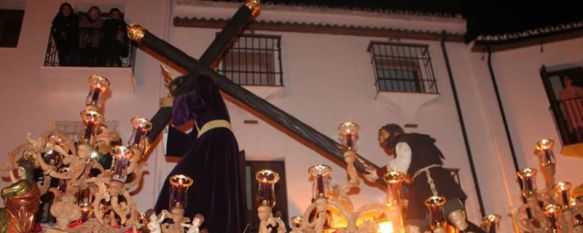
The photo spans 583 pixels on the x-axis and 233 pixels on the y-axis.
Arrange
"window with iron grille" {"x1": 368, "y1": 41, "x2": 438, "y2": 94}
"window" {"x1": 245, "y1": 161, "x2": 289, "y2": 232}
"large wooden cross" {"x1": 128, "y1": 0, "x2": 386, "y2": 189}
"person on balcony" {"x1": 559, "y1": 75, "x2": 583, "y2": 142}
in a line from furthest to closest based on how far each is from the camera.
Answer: "window with iron grille" {"x1": 368, "y1": 41, "x2": 438, "y2": 94}
"person on balcony" {"x1": 559, "y1": 75, "x2": 583, "y2": 142}
"window" {"x1": 245, "y1": 161, "x2": 289, "y2": 232}
"large wooden cross" {"x1": 128, "y1": 0, "x2": 386, "y2": 189}

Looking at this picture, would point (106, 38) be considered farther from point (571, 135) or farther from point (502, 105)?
point (571, 135)

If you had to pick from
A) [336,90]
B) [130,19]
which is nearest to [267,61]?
[336,90]

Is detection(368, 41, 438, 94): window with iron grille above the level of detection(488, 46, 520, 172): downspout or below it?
above

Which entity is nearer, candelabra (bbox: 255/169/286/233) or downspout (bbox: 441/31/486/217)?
candelabra (bbox: 255/169/286/233)

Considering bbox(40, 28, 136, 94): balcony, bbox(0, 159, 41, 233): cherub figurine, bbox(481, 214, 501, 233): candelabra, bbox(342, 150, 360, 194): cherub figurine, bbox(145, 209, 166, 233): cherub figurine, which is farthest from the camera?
bbox(40, 28, 136, 94): balcony

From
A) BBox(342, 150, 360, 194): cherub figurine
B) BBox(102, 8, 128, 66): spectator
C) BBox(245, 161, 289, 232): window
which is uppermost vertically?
BBox(102, 8, 128, 66): spectator

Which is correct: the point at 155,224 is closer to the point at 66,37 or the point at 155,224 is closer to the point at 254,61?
the point at 66,37

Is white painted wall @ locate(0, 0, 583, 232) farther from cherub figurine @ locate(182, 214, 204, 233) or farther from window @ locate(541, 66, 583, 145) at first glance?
cherub figurine @ locate(182, 214, 204, 233)

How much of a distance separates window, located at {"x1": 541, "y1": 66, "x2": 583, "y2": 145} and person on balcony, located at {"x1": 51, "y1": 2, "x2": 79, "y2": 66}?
640 cm

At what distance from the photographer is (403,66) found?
989 centimetres

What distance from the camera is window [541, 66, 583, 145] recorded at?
9055 mm

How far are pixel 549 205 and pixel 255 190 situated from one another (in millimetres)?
3399

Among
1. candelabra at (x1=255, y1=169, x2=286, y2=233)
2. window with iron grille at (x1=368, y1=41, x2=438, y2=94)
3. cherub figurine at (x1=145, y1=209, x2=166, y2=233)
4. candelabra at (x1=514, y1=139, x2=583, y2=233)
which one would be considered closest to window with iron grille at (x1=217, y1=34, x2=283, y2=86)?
window with iron grille at (x1=368, y1=41, x2=438, y2=94)

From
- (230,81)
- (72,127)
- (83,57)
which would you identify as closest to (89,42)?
(83,57)
